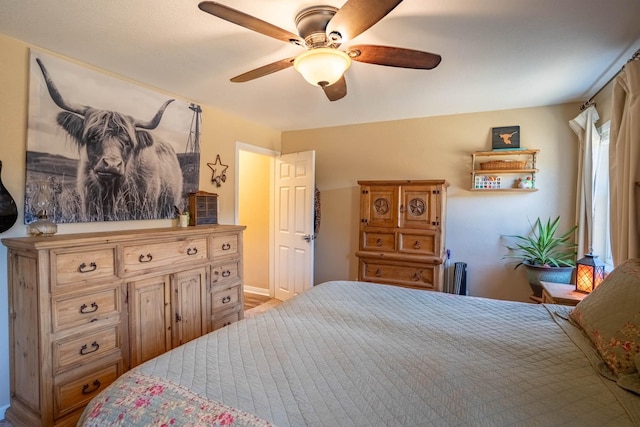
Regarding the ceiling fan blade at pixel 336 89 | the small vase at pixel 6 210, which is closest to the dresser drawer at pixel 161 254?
the small vase at pixel 6 210

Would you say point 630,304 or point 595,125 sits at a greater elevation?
point 595,125

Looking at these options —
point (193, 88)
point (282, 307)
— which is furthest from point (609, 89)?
point (193, 88)

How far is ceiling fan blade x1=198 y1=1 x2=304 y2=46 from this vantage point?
121 centimetres

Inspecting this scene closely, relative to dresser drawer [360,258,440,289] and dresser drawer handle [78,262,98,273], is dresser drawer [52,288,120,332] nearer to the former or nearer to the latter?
dresser drawer handle [78,262,98,273]

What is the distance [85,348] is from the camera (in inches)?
71.7

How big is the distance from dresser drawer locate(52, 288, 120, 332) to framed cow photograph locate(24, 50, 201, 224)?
0.62 m

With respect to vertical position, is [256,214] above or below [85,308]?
above

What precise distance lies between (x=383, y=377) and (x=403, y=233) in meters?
2.20

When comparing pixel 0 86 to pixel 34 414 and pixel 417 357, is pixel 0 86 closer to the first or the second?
pixel 34 414

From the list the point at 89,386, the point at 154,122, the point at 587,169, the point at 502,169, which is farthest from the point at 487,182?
the point at 89,386

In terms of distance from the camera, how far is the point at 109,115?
91.2 inches

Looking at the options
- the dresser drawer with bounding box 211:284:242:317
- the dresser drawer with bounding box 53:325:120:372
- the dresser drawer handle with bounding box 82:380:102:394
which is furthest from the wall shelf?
the dresser drawer handle with bounding box 82:380:102:394

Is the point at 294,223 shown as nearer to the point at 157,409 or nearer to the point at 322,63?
the point at 322,63

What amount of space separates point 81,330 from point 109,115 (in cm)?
153
